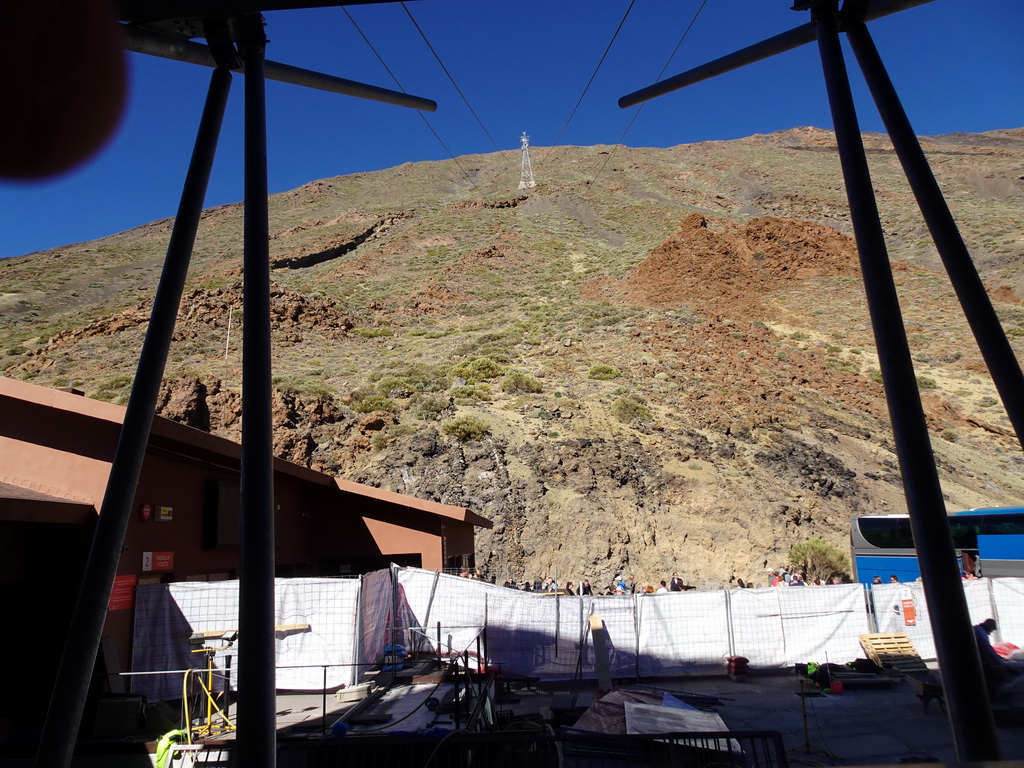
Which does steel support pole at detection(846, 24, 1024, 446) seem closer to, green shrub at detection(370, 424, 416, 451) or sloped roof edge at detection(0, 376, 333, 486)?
sloped roof edge at detection(0, 376, 333, 486)

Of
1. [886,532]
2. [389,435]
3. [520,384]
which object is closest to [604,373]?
[520,384]

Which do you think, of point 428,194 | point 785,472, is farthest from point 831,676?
point 428,194

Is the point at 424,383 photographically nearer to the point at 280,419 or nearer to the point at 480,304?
the point at 280,419

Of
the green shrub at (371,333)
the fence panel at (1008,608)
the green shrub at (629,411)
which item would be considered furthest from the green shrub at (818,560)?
the green shrub at (371,333)

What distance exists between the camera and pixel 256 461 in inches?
197

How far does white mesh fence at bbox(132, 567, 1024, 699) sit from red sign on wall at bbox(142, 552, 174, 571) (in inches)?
16.2

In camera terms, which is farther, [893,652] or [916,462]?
[893,652]

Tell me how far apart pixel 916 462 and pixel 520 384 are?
3337cm

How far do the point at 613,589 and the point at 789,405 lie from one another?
19491 millimetres

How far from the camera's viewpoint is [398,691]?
1115 centimetres

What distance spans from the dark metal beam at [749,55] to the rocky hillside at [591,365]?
21218 millimetres

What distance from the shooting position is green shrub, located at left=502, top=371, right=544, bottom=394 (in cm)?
3775

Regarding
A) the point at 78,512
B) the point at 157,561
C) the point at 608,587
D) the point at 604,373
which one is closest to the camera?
the point at 78,512

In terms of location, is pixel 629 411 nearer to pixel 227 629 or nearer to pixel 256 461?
pixel 227 629
